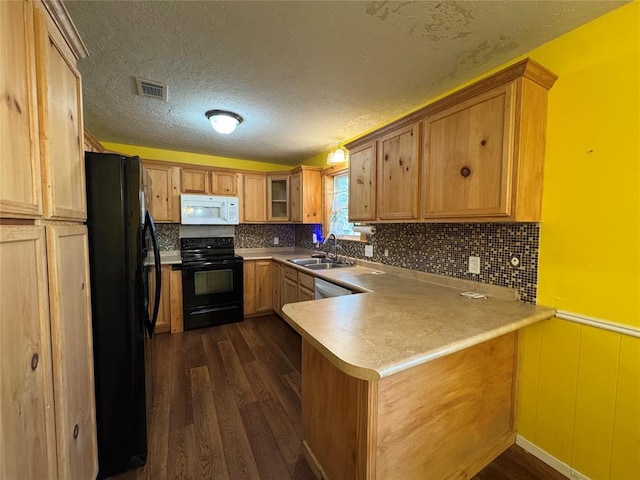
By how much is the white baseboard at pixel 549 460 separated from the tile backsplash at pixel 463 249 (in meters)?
0.85

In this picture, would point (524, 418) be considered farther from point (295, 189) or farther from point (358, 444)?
point (295, 189)

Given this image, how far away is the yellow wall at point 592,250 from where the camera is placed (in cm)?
121

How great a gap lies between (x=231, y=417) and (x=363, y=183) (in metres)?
2.10

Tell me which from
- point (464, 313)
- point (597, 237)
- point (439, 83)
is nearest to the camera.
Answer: point (597, 237)

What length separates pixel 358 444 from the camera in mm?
1099

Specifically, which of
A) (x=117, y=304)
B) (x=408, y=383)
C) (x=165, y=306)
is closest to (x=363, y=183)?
(x=408, y=383)

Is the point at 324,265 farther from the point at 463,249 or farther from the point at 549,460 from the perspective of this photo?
the point at 549,460

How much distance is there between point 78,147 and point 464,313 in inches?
79.9

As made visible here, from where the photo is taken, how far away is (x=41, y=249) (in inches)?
33.7

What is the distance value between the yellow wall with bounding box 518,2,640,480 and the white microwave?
3.45 meters

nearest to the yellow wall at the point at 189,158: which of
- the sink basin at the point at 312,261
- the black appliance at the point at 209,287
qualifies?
the black appliance at the point at 209,287

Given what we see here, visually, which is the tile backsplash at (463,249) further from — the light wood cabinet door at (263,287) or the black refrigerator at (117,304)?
the black refrigerator at (117,304)

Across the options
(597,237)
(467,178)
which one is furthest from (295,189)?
(597,237)

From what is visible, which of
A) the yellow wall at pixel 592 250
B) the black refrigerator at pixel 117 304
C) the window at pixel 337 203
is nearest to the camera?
the yellow wall at pixel 592 250
